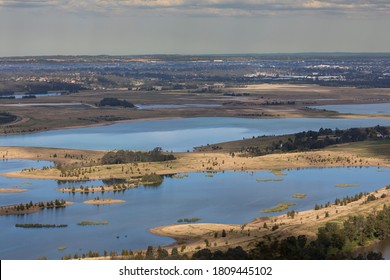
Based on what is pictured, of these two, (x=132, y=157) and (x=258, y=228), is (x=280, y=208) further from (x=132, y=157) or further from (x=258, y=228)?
(x=132, y=157)

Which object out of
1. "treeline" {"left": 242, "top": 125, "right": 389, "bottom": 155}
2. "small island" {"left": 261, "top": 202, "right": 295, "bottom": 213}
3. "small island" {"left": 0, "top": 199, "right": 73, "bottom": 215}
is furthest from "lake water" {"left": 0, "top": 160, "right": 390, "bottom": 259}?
"treeline" {"left": 242, "top": 125, "right": 389, "bottom": 155}

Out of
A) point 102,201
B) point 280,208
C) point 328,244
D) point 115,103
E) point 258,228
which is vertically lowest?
point 102,201

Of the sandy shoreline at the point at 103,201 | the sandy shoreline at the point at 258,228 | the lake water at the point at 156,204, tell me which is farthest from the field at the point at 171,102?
the sandy shoreline at the point at 258,228

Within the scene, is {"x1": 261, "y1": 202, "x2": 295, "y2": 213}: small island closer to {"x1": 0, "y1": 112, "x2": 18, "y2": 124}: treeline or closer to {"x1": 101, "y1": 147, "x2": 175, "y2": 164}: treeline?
{"x1": 101, "y1": 147, "x2": 175, "y2": 164}: treeline

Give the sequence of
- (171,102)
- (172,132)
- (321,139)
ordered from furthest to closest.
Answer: (171,102) → (172,132) → (321,139)

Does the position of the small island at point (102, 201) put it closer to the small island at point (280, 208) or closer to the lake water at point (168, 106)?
the small island at point (280, 208)

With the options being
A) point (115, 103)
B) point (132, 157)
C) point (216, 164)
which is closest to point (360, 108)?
point (115, 103)

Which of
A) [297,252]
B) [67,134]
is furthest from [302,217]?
[67,134]
